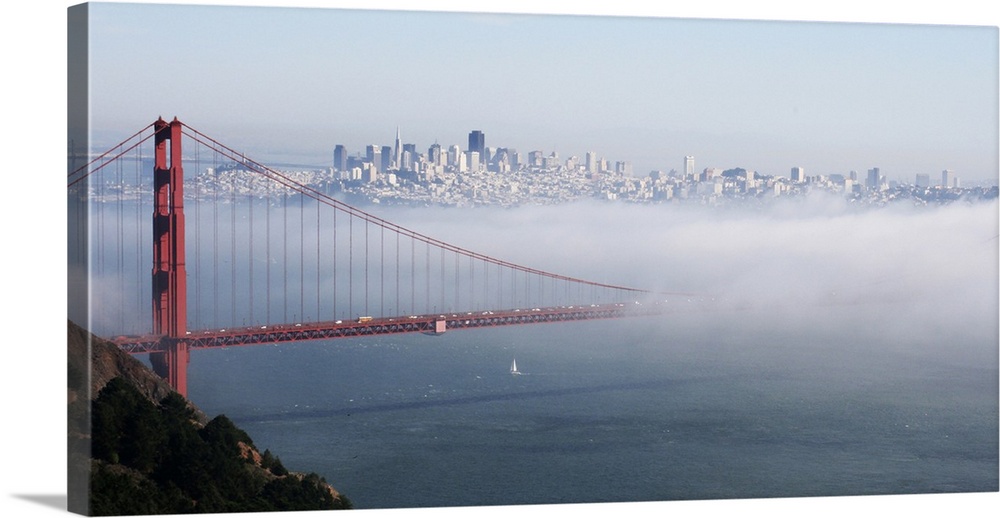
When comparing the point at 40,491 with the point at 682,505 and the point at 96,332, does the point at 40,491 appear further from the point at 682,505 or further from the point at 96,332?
the point at 682,505

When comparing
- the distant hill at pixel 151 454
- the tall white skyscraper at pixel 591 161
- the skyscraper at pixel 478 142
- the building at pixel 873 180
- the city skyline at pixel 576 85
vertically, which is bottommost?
the distant hill at pixel 151 454

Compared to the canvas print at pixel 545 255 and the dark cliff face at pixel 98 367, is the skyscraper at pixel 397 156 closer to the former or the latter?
the canvas print at pixel 545 255

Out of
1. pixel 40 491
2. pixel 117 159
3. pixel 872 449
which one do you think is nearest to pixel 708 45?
pixel 872 449

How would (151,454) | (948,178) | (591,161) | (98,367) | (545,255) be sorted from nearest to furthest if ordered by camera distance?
(98,367) < (151,454) < (591,161) < (545,255) < (948,178)

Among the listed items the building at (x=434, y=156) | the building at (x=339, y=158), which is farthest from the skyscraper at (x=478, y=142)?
the building at (x=339, y=158)

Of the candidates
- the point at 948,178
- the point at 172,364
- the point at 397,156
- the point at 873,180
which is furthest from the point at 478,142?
the point at 948,178

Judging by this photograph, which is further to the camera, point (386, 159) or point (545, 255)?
point (545, 255)

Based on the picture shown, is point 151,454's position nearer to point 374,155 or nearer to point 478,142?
point 374,155
